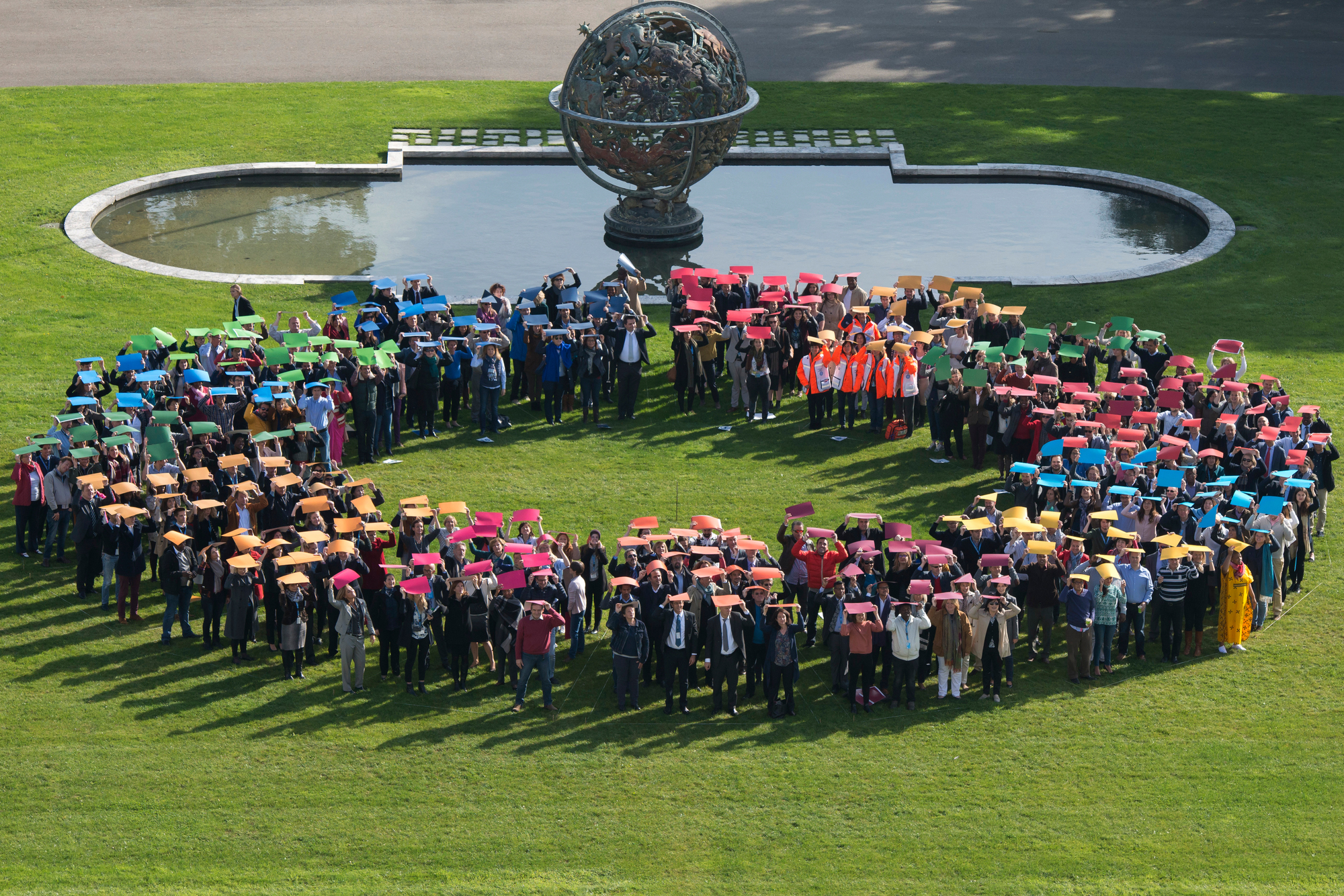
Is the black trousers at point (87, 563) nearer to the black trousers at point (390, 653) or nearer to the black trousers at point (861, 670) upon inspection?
the black trousers at point (390, 653)

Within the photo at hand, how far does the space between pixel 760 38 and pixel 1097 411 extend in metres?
29.9

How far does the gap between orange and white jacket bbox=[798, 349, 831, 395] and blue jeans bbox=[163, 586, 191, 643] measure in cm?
1088

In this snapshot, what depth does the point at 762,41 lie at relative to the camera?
5162 cm

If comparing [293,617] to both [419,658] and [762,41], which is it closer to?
[419,658]

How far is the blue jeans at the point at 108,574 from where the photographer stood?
20938 millimetres

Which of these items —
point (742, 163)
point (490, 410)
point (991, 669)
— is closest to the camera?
Answer: point (991, 669)

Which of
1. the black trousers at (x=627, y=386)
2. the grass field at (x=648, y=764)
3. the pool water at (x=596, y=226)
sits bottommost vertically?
the grass field at (x=648, y=764)

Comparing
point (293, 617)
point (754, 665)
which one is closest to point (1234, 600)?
point (754, 665)

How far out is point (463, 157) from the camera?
136ft

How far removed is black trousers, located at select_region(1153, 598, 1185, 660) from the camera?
1994 centimetres

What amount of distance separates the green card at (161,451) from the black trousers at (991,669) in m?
11.7

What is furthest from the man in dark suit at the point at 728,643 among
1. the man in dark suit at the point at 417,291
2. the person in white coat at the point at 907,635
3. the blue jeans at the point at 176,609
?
the man in dark suit at the point at 417,291

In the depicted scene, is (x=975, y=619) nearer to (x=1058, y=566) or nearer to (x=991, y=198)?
(x=1058, y=566)

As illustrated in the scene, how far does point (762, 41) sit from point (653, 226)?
1875 cm
